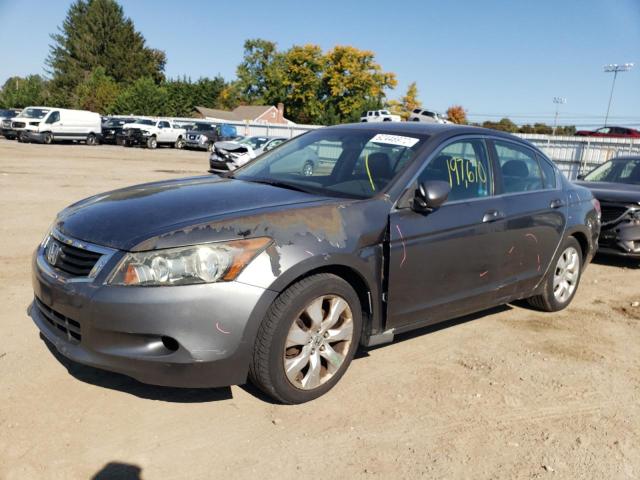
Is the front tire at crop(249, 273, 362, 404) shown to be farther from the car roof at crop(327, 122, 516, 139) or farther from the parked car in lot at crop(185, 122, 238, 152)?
the parked car in lot at crop(185, 122, 238, 152)

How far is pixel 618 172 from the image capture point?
8.86 metres

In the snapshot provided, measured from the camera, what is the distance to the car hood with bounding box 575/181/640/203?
749cm

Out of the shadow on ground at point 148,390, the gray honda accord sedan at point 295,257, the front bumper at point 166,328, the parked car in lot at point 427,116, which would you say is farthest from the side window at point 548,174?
the parked car in lot at point 427,116

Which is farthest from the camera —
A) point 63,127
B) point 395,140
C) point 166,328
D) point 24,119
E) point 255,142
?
point 63,127

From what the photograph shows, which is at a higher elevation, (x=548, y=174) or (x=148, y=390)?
(x=548, y=174)

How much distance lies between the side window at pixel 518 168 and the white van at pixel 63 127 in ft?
99.2

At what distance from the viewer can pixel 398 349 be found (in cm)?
431

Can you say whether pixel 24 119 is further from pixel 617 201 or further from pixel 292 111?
pixel 292 111

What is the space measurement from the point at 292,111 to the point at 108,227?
84435mm

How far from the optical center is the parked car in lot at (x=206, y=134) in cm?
3616

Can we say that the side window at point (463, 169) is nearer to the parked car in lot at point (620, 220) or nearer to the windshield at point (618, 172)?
the parked car in lot at point (620, 220)

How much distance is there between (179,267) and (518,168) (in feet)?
10.4

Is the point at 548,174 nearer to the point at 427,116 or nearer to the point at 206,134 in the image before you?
the point at 206,134

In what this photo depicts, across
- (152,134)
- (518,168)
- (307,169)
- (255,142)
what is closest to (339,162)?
(307,169)
